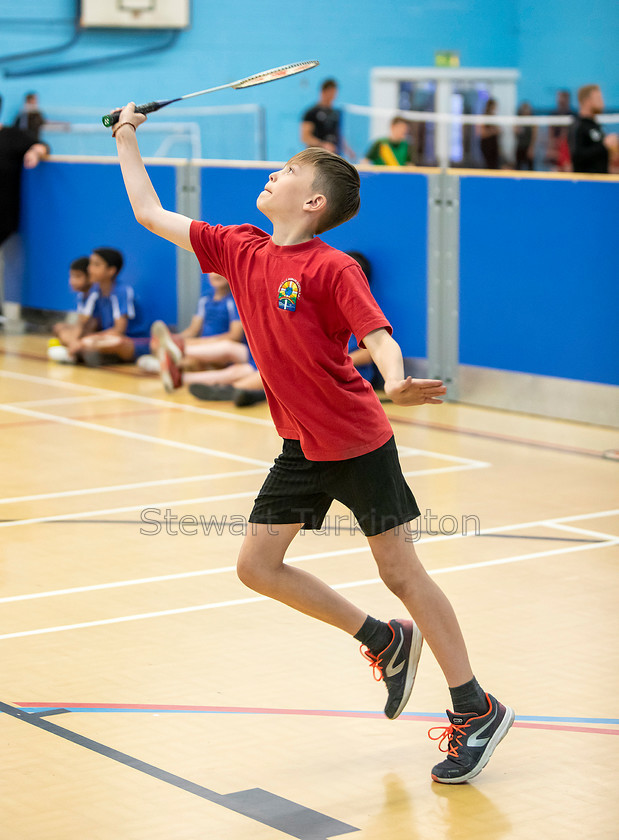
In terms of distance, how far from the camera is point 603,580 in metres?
5.99

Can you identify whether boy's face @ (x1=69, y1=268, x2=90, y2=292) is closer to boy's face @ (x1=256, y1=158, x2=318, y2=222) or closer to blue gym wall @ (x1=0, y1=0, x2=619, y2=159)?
boy's face @ (x1=256, y1=158, x2=318, y2=222)

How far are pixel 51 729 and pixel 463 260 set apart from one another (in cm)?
677

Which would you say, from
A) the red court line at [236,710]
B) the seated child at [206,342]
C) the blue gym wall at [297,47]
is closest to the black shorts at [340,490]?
the red court line at [236,710]

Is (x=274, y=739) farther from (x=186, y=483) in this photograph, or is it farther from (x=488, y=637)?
(x=186, y=483)

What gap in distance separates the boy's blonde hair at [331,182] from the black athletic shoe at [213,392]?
6561 mm

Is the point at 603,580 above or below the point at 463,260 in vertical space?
below

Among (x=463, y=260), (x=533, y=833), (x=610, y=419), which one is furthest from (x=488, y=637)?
(x=463, y=260)

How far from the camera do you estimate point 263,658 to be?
4.95 metres

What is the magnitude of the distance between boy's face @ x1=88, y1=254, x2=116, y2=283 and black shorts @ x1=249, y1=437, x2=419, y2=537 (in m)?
8.67

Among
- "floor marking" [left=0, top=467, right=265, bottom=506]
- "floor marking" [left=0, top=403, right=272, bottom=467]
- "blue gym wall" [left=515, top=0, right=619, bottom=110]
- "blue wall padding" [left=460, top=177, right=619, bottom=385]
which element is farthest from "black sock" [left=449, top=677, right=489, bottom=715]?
"blue gym wall" [left=515, top=0, right=619, bottom=110]

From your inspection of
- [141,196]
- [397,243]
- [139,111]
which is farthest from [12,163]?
[141,196]

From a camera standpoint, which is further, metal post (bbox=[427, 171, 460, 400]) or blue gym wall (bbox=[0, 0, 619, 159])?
blue gym wall (bbox=[0, 0, 619, 159])

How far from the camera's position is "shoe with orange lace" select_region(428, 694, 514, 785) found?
3.88m

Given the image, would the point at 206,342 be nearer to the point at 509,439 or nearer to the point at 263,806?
the point at 509,439
